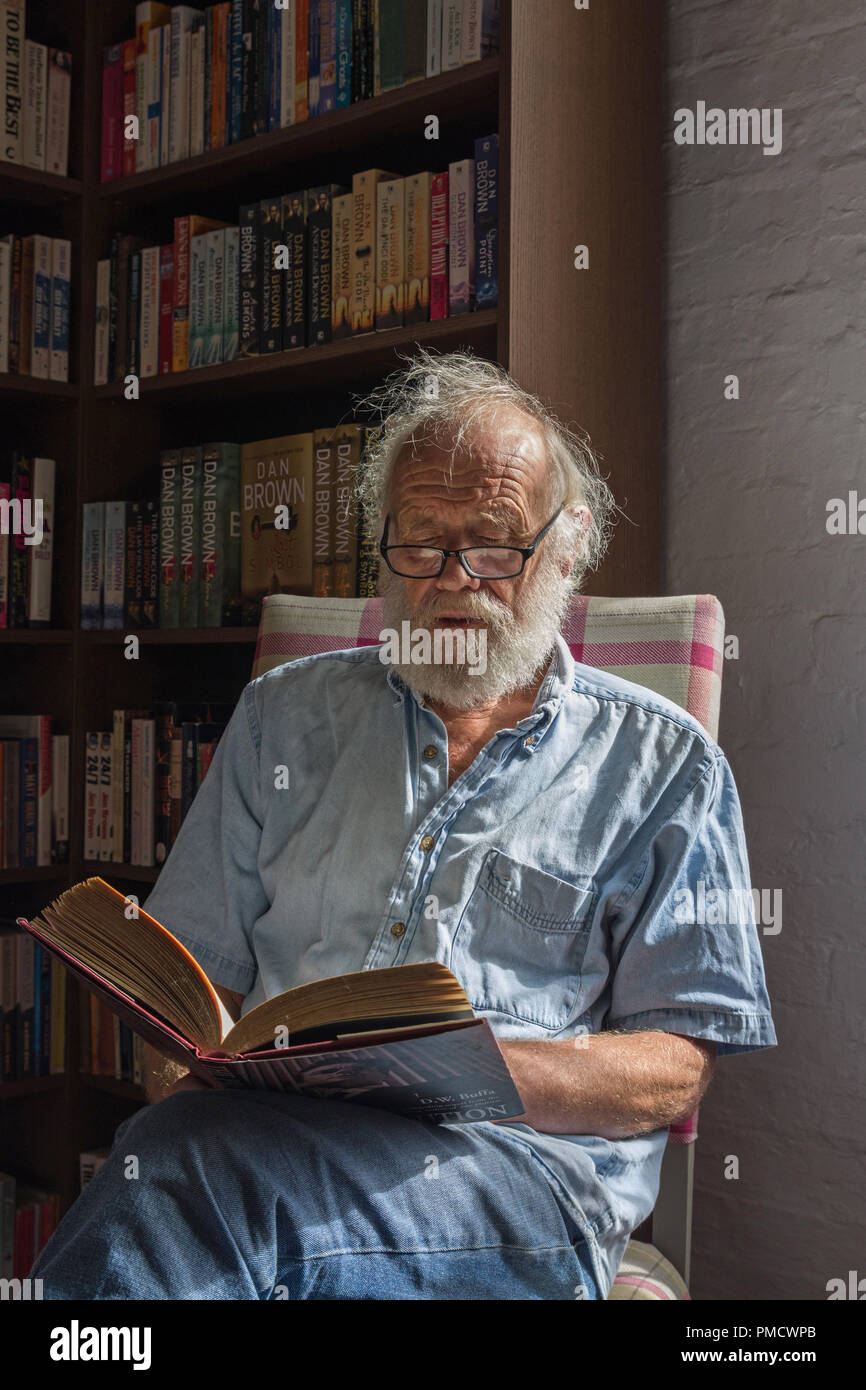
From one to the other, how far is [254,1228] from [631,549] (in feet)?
3.82

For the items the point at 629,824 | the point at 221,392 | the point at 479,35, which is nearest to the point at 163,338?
the point at 221,392

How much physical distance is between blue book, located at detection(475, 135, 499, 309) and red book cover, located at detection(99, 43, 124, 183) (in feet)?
2.54

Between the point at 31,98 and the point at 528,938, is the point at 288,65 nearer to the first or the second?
the point at 31,98

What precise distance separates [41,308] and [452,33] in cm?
86

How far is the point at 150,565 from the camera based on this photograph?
6.98 ft

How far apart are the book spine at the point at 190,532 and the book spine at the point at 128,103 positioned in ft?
1.66

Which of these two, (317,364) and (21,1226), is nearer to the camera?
(317,364)

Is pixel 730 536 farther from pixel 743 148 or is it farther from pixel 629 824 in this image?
pixel 629 824

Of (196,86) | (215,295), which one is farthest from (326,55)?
(215,295)

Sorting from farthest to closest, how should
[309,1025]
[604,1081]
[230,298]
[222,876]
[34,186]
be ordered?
[34,186], [230,298], [222,876], [604,1081], [309,1025]

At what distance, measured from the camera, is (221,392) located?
217cm

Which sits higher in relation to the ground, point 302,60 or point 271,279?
point 302,60

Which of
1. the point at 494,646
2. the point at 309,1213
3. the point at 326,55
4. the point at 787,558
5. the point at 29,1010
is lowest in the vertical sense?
the point at 29,1010

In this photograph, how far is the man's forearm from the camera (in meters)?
1.06
